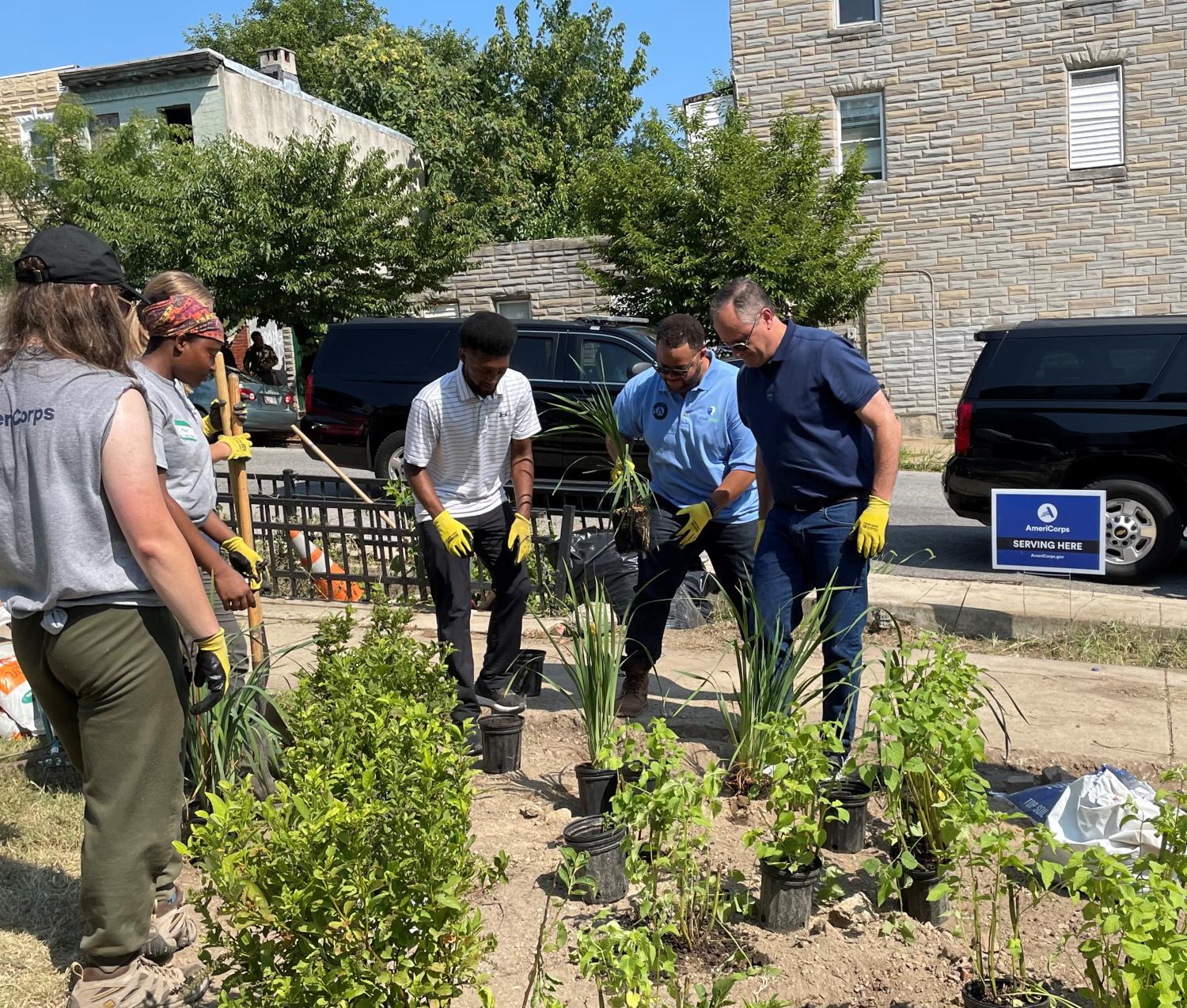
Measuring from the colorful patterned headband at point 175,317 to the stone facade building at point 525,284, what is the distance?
18.5m

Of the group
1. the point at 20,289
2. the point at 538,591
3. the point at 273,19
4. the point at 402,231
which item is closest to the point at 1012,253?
the point at 402,231

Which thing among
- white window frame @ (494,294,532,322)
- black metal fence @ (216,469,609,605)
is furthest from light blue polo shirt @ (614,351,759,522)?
white window frame @ (494,294,532,322)

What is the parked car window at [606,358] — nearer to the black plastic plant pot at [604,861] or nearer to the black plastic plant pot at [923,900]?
the black plastic plant pot at [604,861]

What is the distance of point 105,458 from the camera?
105 inches

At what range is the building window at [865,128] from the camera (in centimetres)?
1952

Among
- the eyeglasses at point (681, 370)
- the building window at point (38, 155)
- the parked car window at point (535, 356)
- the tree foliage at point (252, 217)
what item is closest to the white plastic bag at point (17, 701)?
the eyeglasses at point (681, 370)

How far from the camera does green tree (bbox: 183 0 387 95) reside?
136 ft

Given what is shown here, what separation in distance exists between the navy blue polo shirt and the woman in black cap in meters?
2.27

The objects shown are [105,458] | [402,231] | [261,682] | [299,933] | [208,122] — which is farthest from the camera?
[208,122]

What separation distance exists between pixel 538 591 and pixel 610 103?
31.1 m

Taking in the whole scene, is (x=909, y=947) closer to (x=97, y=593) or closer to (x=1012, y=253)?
(x=97, y=593)

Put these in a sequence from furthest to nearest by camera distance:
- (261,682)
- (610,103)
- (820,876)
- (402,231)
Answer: (610,103) → (402,231) → (261,682) → (820,876)

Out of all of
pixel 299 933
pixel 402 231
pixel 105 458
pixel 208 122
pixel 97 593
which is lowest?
pixel 299 933

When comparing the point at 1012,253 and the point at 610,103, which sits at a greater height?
the point at 610,103
